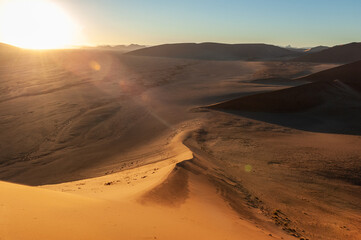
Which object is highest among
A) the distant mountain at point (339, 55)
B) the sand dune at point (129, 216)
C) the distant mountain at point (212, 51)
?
the distant mountain at point (212, 51)

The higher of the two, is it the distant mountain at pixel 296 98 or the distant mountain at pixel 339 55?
the distant mountain at pixel 339 55

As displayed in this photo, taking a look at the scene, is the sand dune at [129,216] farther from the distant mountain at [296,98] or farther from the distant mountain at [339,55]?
the distant mountain at [339,55]

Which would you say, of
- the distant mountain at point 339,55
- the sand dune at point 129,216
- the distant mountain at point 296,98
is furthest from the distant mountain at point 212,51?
the sand dune at point 129,216

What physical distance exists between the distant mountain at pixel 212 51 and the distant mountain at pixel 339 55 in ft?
49.7

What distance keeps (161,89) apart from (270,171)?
12817 mm

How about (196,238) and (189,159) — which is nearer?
(196,238)

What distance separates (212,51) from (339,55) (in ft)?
93.0

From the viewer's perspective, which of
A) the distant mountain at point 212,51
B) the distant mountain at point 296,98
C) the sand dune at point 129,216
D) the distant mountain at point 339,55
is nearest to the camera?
the sand dune at point 129,216

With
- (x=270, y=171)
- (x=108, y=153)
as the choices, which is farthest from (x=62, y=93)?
(x=270, y=171)

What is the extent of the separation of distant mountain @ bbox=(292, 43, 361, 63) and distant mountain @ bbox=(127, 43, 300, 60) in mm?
15157

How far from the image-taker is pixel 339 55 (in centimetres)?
4356

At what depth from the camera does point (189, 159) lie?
17.6ft

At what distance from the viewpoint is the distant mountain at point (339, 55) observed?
139ft

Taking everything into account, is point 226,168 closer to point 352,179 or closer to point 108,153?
point 352,179
